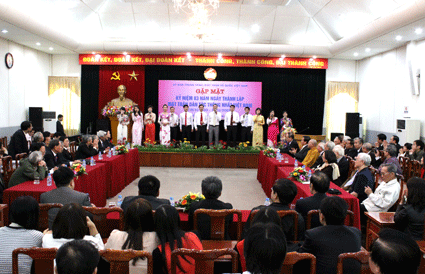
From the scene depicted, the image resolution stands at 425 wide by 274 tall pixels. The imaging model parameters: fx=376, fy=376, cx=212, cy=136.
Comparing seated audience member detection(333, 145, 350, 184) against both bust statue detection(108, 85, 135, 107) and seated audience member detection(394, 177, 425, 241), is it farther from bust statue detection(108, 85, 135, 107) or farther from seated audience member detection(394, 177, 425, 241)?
bust statue detection(108, 85, 135, 107)

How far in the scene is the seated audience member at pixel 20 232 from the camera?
86.8 inches

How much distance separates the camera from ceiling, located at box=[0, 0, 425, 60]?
9.80m

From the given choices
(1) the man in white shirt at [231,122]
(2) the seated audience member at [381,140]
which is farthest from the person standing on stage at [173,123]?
(2) the seated audience member at [381,140]

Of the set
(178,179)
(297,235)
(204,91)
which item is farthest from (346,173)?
(204,91)

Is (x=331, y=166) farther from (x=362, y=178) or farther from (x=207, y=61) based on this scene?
(x=207, y=61)

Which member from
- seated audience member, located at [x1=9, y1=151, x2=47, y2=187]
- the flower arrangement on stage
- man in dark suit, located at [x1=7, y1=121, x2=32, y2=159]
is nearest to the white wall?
the flower arrangement on stage

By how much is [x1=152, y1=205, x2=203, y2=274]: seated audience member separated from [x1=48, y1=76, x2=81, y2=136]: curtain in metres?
12.3

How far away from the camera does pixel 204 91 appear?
13289 mm

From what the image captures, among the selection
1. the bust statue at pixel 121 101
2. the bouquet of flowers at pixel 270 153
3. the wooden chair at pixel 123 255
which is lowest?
the wooden chair at pixel 123 255

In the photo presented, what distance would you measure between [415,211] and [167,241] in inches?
83.3

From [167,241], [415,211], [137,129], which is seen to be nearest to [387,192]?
[415,211]

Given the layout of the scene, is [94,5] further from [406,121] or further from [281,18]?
[406,121]

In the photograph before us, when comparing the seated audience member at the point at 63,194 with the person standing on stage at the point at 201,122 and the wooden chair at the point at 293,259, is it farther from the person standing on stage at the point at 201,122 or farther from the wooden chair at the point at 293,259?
the person standing on stage at the point at 201,122

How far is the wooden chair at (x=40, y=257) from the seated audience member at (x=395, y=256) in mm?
1550
